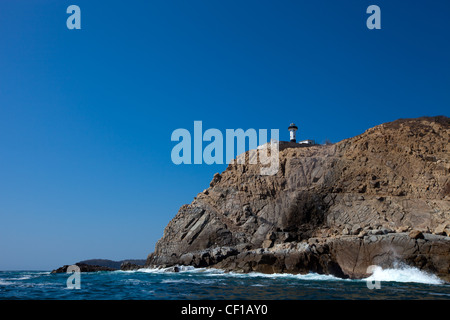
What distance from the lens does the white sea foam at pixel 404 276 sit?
976 inches

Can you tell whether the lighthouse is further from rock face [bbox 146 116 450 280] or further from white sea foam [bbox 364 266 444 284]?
white sea foam [bbox 364 266 444 284]

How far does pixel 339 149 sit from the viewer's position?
4722cm

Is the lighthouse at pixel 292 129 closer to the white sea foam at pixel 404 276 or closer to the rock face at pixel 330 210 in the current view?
the rock face at pixel 330 210

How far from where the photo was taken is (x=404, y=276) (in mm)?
25922

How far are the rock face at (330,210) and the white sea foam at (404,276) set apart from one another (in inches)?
27.9

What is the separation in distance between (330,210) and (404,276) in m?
14.4

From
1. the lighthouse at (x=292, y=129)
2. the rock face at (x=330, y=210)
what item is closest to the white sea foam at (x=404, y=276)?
the rock face at (x=330, y=210)

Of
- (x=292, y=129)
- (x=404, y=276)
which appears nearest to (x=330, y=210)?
(x=404, y=276)

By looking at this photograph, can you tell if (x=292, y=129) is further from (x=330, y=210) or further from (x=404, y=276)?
(x=404, y=276)
